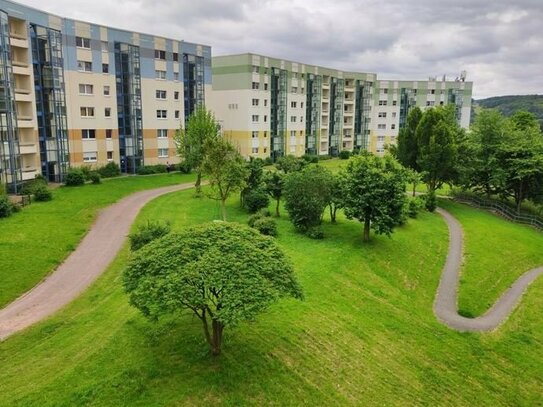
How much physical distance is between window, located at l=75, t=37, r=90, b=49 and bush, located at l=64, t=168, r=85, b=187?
50.4 feet

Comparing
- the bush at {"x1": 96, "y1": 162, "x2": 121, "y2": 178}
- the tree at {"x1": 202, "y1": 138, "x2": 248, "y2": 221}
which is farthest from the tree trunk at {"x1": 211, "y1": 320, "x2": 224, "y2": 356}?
the bush at {"x1": 96, "y1": 162, "x2": 121, "y2": 178}

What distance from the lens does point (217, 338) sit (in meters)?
16.8

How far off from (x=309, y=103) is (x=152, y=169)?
125 feet

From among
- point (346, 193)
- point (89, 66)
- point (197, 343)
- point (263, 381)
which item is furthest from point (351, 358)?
point (89, 66)

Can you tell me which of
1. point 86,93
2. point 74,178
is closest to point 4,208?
point 74,178

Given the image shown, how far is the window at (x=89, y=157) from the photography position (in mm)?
56500

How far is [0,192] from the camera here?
38719 mm

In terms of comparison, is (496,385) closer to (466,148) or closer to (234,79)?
(466,148)

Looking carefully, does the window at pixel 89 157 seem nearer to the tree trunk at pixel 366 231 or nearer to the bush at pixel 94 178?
the bush at pixel 94 178

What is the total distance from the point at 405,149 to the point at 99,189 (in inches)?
1406

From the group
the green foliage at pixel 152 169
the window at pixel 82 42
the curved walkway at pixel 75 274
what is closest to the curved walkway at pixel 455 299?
the curved walkway at pixel 75 274

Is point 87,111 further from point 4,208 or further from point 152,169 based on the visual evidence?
point 4,208

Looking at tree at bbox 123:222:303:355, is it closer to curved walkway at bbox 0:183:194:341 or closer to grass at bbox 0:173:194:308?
curved walkway at bbox 0:183:194:341

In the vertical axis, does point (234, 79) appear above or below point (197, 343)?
above
